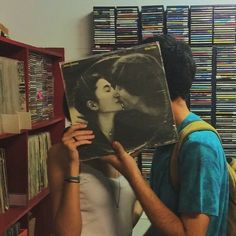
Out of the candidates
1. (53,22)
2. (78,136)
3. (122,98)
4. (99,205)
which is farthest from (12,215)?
(53,22)

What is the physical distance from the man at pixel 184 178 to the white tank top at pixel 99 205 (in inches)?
7.0

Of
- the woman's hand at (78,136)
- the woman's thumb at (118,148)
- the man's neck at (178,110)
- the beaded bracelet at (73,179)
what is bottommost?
the beaded bracelet at (73,179)

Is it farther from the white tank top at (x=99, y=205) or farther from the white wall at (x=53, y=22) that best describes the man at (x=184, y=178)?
the white wall at (x=53, y=22)

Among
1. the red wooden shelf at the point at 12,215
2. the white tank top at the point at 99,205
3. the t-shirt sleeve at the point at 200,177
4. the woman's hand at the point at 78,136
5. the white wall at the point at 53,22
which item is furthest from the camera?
the white wall at the point at 53,22

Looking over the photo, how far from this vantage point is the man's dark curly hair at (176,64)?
98 cm

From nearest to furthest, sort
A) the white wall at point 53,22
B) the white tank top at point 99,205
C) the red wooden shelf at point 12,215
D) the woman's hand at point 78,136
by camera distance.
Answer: the woman's hand at point 78,136 < the white tank top at point 99,205 < the red wooden shelf at point 12,215 < the white wall at point 53,22

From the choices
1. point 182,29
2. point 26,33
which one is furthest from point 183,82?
point 26,33

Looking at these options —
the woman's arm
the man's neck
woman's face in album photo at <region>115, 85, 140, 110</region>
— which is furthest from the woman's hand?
the man's neck

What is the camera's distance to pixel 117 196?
3.99ft

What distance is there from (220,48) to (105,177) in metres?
1.70

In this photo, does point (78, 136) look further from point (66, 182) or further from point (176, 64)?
point (176, 64)

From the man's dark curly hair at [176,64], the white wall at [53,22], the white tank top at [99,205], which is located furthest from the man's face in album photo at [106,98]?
the white wall at [53,22]

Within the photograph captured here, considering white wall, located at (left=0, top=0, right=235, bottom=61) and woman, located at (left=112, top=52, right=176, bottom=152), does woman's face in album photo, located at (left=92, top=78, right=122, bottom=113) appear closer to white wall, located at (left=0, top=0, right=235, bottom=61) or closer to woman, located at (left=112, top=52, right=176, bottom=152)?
woman, located at (left=112, top=52, right=176, bottom=152)

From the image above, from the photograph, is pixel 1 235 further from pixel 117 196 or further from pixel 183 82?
pixel 183 82
